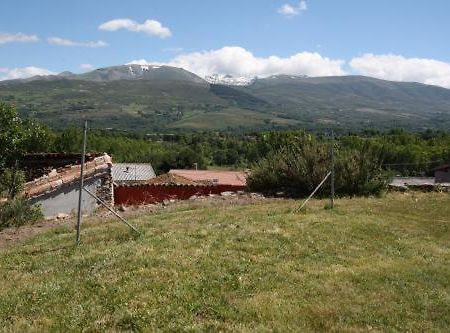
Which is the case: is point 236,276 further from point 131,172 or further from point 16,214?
point 131,172

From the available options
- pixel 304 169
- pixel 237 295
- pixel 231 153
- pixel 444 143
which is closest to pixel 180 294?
pixel 237 295

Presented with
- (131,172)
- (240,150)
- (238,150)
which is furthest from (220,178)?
(238,150)

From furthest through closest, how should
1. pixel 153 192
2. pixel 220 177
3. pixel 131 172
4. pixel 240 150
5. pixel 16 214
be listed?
pixel 240 150
pixel 131 172
pixel 220 177
pixel 153 192
pixel 16 214

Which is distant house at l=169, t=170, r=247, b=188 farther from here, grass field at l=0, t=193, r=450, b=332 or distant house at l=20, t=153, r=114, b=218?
grass field at l=0, t=193, r=450, b=332

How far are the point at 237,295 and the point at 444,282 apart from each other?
389cm

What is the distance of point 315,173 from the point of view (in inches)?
720

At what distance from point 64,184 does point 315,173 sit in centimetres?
869

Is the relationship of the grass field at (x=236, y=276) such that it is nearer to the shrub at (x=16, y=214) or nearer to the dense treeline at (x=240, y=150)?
the shrub at (x=16, y=214)

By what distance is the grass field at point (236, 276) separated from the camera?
7539 mm

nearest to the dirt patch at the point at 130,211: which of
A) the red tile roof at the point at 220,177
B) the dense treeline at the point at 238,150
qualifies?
the red tile roof at the point at 220,177

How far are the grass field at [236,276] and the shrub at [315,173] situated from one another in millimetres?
4490

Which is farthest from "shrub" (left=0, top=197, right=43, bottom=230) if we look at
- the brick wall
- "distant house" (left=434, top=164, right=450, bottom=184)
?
"distant house" (left=434, top=164, right=450, bottom=184)

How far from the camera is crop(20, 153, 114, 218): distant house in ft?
58.1

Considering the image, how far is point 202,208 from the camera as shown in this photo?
16.5 meters
